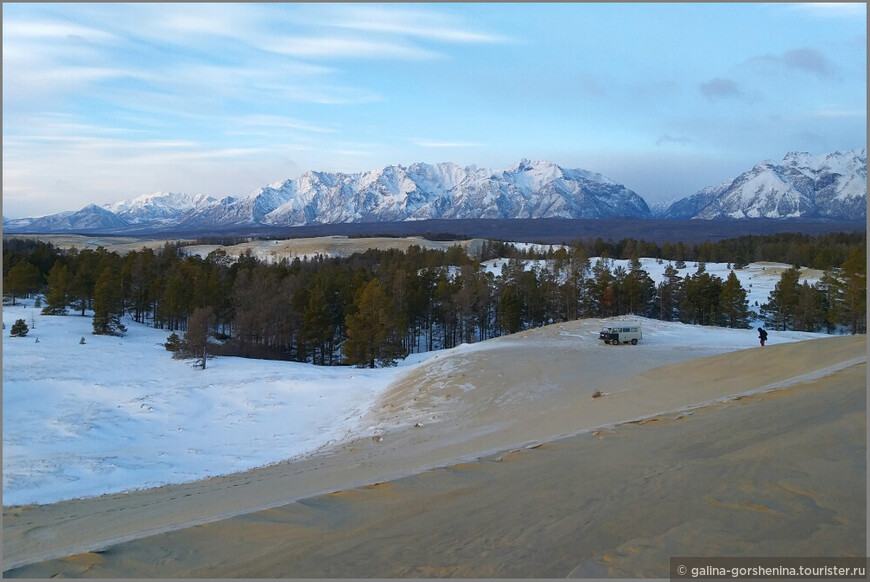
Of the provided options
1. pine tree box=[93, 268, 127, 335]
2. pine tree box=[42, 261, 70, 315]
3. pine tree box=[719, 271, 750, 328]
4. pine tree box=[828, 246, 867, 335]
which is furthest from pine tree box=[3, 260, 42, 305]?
pine tree box=[828, 246, 867, 335]

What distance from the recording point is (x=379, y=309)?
159 feet

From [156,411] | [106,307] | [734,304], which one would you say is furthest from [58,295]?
[734,304]

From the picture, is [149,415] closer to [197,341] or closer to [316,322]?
[197,341]

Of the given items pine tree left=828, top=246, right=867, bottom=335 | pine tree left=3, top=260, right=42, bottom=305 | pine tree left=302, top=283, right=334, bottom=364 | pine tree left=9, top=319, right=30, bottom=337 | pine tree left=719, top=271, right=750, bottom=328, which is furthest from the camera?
pine tree left=719, top=271, right=750, bottom=328

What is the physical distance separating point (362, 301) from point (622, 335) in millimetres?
20877

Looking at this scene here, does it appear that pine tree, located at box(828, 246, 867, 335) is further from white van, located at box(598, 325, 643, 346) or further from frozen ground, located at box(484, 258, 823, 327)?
white van, located at box(598, 325, 643, 346)

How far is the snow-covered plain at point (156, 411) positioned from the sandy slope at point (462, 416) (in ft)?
8.53

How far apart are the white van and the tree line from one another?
17.5 metres

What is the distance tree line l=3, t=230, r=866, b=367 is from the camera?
173 ft

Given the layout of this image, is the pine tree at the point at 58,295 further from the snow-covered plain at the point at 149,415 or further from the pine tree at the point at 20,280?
the snow-covered plain at the point at 149,415

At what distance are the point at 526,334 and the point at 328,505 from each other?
3963 cm

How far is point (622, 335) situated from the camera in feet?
132

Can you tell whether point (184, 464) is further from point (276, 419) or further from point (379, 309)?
point (379, 309)

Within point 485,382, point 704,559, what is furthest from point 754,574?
point 485,382
